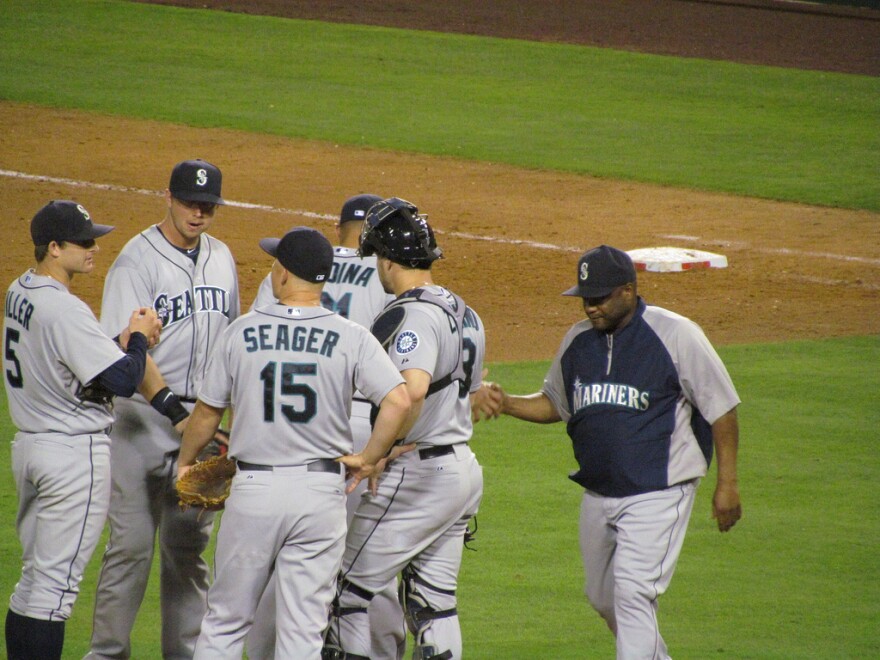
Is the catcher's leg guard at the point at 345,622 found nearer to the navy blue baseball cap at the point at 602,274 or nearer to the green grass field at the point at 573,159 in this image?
the green grass field at the point at 573,159

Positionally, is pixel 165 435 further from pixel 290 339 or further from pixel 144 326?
pixel 290 339

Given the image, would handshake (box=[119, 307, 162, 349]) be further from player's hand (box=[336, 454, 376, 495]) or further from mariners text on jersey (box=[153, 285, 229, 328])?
player's hand (box=[336, 454, 376, 495])

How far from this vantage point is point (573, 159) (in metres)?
17.2

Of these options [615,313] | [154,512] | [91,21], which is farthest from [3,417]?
[91,21]

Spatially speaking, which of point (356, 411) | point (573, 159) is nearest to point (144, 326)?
point (356, 411)

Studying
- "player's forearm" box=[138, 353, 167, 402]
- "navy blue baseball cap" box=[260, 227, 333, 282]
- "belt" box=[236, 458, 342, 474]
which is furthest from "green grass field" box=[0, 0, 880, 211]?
"belt" box=[236, 458, 342, 474]

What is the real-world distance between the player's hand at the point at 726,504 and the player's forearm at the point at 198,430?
1879mm

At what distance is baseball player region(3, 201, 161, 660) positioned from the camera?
4895 millimetres

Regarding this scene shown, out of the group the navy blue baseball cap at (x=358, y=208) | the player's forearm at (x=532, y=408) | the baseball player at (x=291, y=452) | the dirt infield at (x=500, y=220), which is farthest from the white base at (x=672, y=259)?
the baseball player at (x=291, y=452)

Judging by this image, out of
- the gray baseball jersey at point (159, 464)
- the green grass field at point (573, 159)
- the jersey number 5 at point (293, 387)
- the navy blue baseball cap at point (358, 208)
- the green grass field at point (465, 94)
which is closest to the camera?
the jersey number 5 at point (293, 387)

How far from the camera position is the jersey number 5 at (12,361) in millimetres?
5020

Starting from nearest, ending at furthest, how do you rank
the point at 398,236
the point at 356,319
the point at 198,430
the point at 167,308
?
the point at 198,430 → the point at 398,236 → the point at 167,308 → the point at 356,319

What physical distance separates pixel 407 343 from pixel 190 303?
3.59ft

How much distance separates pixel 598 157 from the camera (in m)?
17.4
